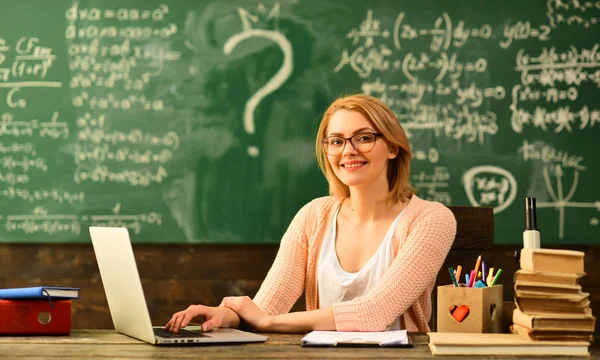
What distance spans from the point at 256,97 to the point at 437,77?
826 millimetres

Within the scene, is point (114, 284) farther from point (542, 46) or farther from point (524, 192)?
point (542, 46)

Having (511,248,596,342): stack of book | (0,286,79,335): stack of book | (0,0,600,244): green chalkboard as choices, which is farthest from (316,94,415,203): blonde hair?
(0,0,600,244): green chalkboard

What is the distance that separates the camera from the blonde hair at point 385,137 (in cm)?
227

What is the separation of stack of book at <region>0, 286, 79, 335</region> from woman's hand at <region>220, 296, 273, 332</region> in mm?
424

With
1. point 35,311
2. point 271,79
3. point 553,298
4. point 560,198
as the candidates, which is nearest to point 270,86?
point 271,79

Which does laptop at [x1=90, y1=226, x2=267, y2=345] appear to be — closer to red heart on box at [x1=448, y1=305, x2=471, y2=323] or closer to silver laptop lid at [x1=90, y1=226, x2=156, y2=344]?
silver laptop lid at [x1=90, y1=226, x2=156, y2=344]

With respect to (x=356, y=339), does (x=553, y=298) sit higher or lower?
higher

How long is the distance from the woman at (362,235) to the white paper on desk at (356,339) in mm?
269

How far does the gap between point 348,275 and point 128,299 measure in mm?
756

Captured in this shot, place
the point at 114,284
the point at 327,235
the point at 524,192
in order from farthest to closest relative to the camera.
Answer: the point at 524,192 < the point at 327,235 < the point at 114,284

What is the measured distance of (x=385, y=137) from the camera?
2.28m

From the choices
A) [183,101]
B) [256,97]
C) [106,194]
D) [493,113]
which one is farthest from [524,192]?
[106,194]

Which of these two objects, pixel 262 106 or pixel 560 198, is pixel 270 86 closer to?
pixel 262 106

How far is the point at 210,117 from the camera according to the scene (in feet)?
11.4
